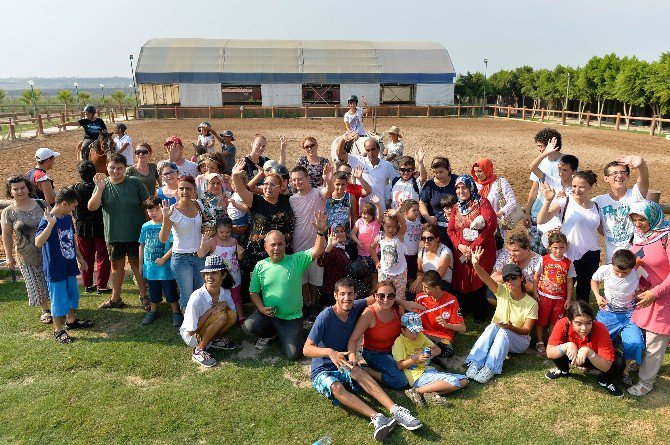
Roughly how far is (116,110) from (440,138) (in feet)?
100

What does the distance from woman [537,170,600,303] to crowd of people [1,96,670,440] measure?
2 cm

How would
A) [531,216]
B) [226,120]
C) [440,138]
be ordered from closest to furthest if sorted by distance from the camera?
[531,216] → [440,138] → [226,120]

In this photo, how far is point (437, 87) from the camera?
137 feet

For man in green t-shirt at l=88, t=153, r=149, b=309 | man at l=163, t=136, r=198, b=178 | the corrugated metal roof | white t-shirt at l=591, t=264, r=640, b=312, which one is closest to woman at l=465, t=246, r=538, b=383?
white t-shirt at l=591, t=264, r=640, b=312

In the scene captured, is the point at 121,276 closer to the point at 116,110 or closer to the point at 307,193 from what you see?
the point at 307,193

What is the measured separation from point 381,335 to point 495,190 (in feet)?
8.37

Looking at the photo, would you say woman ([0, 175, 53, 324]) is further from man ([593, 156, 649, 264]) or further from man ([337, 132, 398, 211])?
man ([593, 156, 649, 264])

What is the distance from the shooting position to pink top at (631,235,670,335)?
4.52 meters

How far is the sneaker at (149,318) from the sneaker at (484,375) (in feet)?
13.0

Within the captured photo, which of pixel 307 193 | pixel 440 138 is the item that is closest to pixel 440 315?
pixel 307 193

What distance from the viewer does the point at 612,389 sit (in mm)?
4496

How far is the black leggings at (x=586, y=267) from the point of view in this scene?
17.8ft

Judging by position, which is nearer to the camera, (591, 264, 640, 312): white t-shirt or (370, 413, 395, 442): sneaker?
(370, 413, 395, 442): sneaker

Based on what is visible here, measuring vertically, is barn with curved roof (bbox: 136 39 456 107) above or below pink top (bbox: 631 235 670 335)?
above
